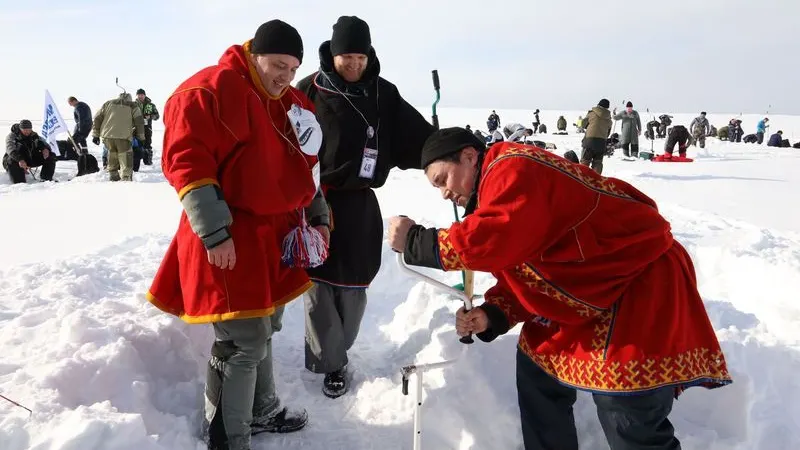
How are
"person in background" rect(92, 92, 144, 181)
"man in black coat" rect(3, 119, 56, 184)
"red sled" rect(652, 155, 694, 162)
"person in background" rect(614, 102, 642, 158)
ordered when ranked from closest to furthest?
"person in background" rect(92, 92, 144, 181), "man in black coat" rect(3, 119, 56, 184), "red sled" rect(652, 155, 694, 162), "person in background" rect(614, 102, 642, 158)

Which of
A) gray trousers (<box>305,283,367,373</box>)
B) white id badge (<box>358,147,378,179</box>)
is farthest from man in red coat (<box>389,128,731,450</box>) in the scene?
gray trousers (<box>305,283,367,373</box>)

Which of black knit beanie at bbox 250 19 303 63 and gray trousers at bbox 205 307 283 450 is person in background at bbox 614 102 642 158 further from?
gray trousers at bbox 205 307 283 450

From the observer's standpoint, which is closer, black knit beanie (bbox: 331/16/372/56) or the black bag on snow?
black knit beanie (bbox: 331/16/372/56)

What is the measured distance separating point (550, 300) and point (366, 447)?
125 cm

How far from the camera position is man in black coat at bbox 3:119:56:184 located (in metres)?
10.1

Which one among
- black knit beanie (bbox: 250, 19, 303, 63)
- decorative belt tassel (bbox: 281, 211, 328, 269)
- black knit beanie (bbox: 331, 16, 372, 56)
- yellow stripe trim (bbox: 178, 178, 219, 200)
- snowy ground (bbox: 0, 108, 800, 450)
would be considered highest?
black knit beanie (bbox: 331, 16, 372, 56)

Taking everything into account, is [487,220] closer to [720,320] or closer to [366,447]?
[366,447]

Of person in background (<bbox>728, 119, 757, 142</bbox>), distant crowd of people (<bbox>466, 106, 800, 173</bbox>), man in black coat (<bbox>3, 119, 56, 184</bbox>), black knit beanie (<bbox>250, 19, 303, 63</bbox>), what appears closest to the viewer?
black knit beanie (<bbox>250, 19, 303, 63</bbox>)

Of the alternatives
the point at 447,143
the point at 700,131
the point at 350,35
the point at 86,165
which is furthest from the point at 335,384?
the point at 700,131

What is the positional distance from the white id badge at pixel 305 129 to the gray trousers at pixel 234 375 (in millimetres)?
719

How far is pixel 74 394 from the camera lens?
230 centimetres

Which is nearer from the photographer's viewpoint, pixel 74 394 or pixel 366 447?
pixel 74 394

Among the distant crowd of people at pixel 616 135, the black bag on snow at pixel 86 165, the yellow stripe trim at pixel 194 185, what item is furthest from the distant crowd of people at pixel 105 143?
the yellow stripe trim at pixel 194 185

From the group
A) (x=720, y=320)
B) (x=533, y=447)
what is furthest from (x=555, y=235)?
(x=720, y=320)
